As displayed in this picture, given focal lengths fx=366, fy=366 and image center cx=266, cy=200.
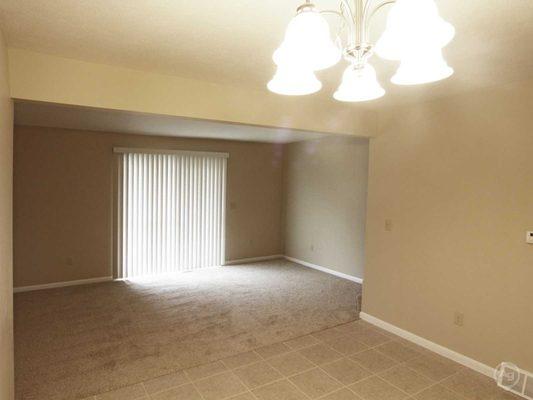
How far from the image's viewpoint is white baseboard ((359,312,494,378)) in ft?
10.0

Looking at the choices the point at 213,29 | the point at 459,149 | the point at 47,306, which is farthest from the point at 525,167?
the point at 47,306

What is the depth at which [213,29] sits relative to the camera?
73.1 inches

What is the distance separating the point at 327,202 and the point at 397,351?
3.27 meters

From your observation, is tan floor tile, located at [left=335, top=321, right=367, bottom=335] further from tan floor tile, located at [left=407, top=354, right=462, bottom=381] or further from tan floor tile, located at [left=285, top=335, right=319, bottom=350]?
tan floor tile, located at [left=407, top=354, right=462, bottom=381]

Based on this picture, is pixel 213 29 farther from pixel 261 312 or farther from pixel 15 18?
pixel 261 312

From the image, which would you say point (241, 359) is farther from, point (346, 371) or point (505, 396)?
point (505, 396)

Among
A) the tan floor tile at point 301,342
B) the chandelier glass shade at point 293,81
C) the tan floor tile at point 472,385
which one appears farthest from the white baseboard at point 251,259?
the chandelier glass shade at point 293,81

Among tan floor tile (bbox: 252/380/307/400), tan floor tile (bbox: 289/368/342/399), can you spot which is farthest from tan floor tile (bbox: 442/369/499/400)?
tan floor tile (bbox: 252/380/307/400)

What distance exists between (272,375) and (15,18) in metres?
2.90

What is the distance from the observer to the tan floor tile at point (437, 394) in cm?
270

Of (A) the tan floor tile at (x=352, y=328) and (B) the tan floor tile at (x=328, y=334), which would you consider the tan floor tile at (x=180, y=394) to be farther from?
(A) the tan floor tile at (x=352, y=328)

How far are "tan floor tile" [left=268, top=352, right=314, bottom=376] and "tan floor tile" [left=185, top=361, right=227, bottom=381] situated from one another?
1.43ft

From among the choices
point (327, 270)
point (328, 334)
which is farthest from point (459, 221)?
point (327, 270)

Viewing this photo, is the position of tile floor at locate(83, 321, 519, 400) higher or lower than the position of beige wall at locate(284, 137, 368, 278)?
lower
